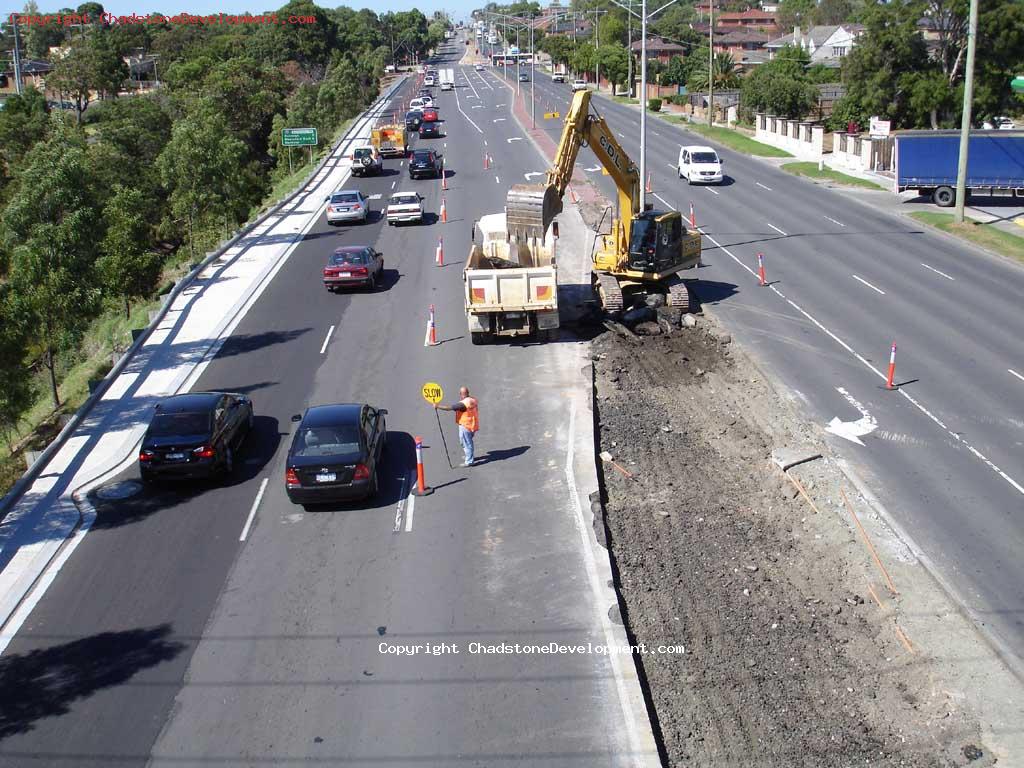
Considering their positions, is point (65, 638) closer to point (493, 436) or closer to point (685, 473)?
point (493, 436)

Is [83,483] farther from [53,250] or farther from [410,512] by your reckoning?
[53,250]

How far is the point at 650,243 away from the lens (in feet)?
88.4

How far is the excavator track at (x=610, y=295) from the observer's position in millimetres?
26281

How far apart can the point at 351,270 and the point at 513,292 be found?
8318 millimetres

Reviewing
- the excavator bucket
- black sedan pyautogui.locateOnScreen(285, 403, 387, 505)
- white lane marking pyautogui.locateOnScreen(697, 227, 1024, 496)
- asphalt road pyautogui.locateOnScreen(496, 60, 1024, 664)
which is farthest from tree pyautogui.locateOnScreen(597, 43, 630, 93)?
black sedan pyautogui.locateOnScreen(285, 403, 387, 505)

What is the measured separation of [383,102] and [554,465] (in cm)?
8905

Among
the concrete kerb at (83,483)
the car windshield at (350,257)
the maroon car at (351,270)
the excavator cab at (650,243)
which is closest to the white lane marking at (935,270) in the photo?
the excavator cab at (650,243)

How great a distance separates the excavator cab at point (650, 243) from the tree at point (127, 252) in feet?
64.1

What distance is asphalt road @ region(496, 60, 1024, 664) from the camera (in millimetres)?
16297

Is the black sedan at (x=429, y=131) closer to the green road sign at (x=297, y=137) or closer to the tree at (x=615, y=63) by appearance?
the green road sign at (x=297, y=137)

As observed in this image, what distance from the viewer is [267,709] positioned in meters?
12.1

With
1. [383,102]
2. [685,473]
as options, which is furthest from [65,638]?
[383,102]

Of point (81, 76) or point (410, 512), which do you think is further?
point (81, 76)

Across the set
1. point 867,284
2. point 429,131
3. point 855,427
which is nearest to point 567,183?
point 855,427
